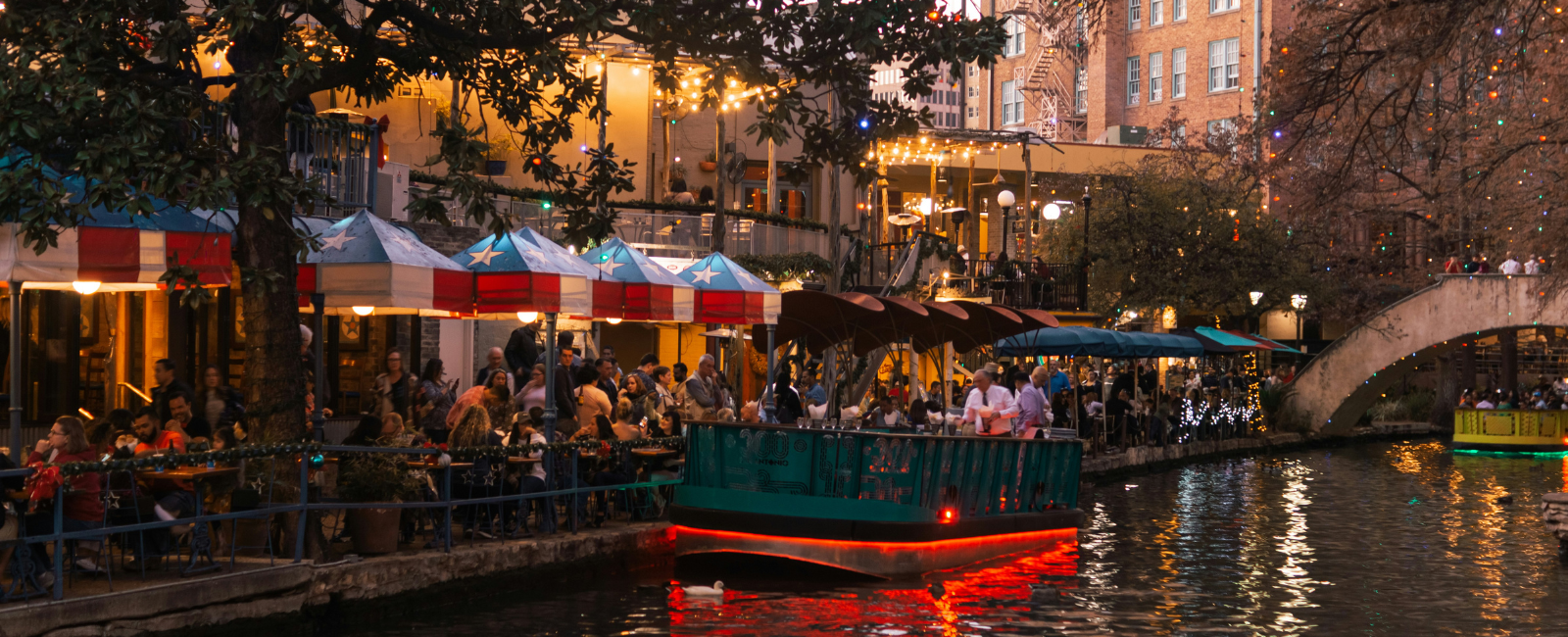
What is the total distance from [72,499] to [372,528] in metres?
2.58

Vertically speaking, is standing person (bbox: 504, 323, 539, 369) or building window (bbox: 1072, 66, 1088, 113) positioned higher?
building window (bbox: 1072, 66, 1088, 113)

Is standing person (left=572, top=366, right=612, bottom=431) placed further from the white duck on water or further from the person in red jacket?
the person in red jacket

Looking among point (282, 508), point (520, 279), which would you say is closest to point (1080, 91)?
point (520, 279)

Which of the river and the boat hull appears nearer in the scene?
the river

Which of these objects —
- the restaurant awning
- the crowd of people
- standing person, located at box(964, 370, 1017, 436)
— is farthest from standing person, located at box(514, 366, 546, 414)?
the crowd of people

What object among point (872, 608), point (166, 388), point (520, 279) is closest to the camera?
point (872, 608)

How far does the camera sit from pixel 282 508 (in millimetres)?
11375

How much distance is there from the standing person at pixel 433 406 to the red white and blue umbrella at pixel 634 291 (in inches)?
71.0

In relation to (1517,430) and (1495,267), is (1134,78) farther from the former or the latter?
(1517,430)

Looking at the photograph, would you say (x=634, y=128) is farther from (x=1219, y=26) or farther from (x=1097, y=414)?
(x=1219, y=26)

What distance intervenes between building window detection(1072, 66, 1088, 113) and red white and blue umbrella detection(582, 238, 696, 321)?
159 feet

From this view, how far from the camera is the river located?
12.2m

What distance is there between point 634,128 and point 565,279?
16.2 meters

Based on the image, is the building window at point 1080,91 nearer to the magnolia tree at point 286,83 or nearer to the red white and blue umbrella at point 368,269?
the magnolia tree at point 286,83
